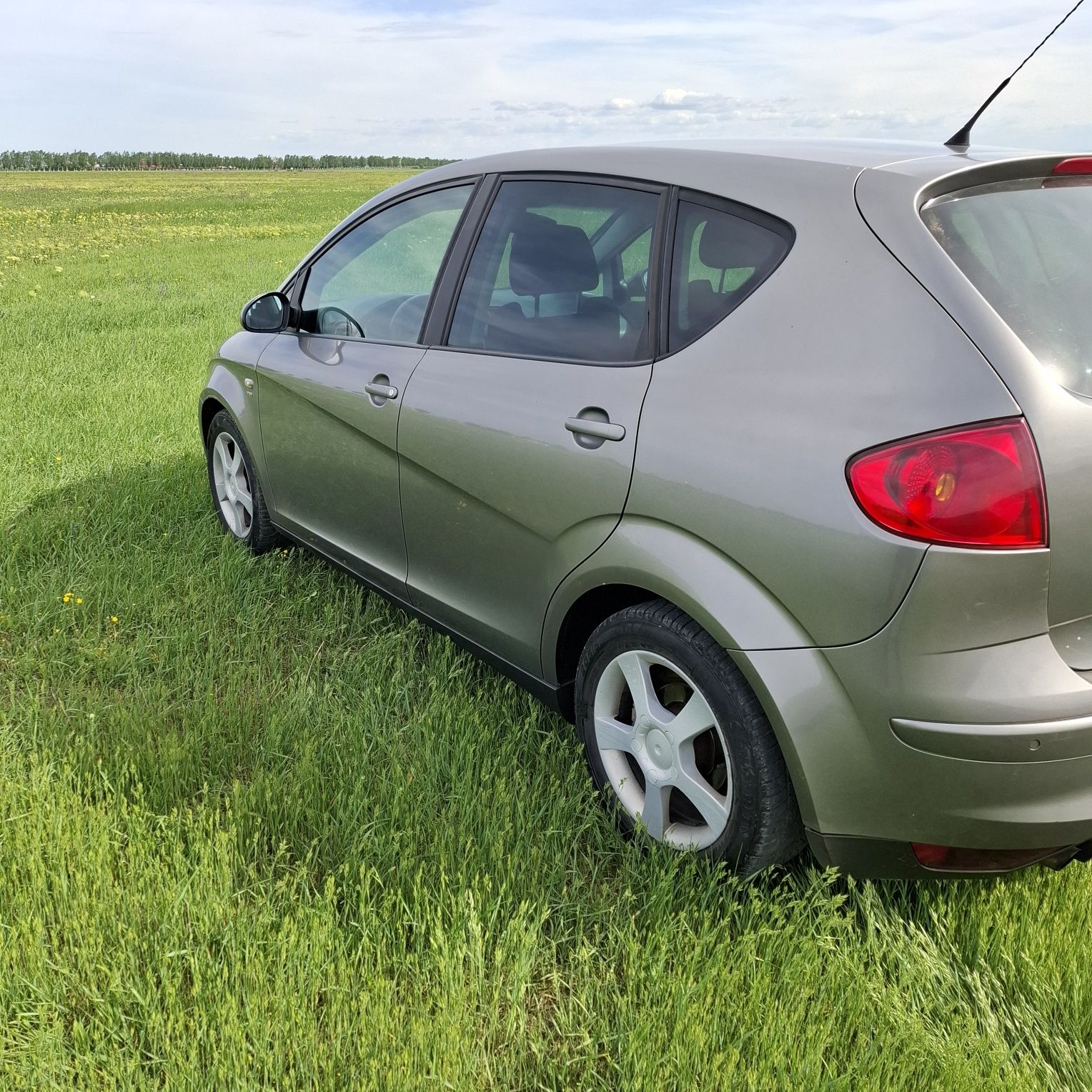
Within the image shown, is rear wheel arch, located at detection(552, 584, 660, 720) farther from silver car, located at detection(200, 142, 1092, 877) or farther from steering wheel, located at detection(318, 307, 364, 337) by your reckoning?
steering wheel, located at detection(318, 307, 364, 337)

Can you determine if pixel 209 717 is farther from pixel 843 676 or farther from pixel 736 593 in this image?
pixel 843 676

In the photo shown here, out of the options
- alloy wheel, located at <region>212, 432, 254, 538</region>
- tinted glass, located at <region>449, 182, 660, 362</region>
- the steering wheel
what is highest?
tinted glass, located at <region>449, 182, 660, 362</region>

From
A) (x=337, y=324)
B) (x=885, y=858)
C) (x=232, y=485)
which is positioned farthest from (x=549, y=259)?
(x=232, y=485)

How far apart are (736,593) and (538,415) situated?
0.79 meters

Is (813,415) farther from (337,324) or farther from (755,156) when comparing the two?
(337,324)

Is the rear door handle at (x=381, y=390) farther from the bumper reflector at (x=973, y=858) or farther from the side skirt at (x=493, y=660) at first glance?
the bumper reflector at (x=973, y=858)

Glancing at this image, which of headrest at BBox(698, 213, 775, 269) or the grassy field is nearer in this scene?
the grassy field

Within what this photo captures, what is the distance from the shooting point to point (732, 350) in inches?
84.2

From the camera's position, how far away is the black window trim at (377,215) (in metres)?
3.16

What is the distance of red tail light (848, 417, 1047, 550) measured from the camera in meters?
1.77

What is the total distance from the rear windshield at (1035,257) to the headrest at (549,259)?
39.3 inches

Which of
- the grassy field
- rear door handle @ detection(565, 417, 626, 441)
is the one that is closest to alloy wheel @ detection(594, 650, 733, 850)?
the grassy field

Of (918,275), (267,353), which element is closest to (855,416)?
(918,275)

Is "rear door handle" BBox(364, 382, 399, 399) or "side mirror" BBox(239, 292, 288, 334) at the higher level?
"side mirror" BBox(239, 292, 288, 334)
